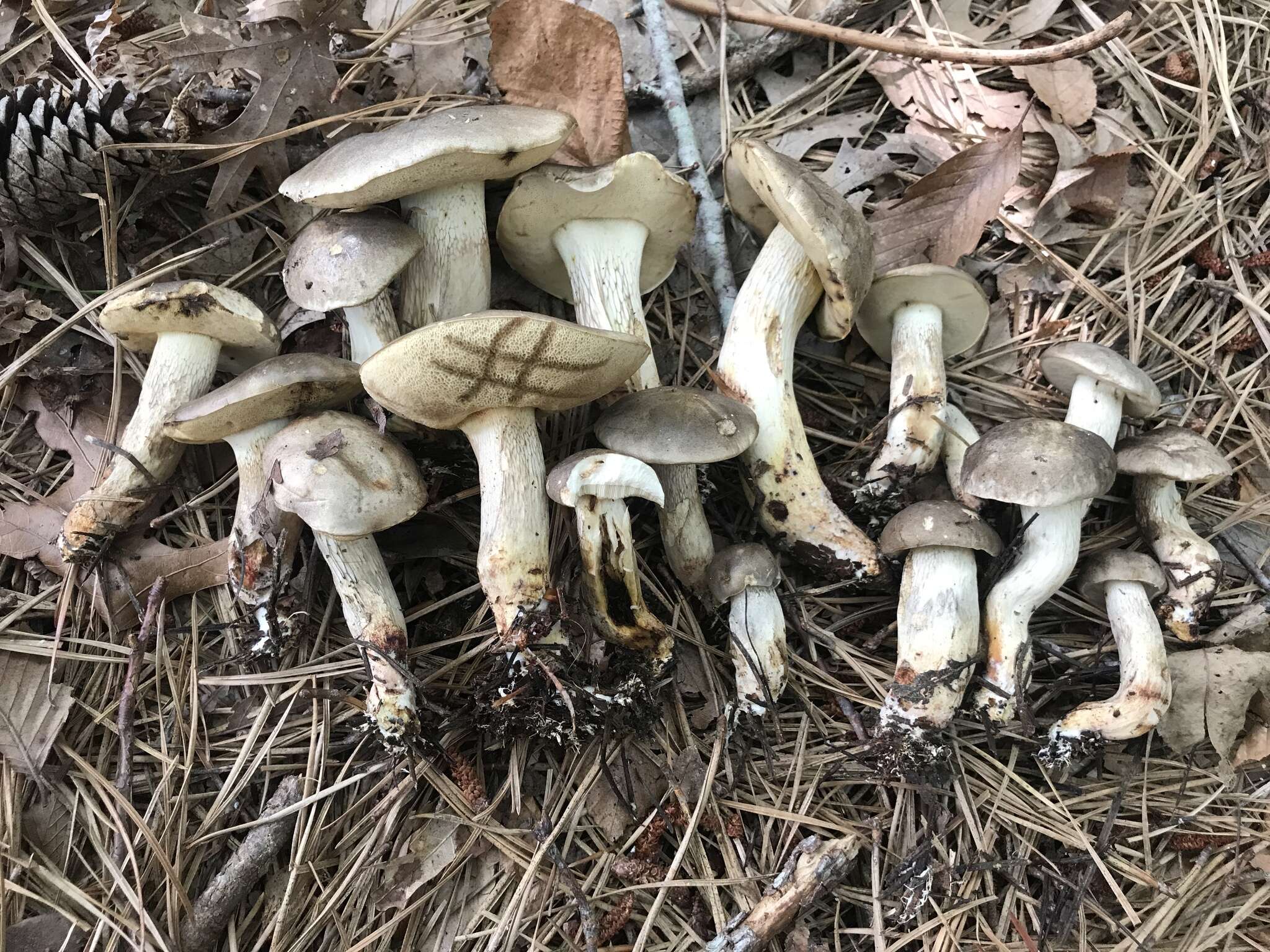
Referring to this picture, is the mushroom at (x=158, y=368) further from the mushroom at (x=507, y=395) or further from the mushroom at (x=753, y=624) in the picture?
the mushroom at (x=753, y=624)

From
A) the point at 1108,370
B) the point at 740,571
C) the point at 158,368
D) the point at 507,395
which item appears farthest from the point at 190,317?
the point at 1108,370

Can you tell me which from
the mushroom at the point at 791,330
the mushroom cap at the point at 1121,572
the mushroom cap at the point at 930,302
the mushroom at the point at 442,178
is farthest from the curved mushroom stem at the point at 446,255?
the mushroom cap at the point at 1121,572

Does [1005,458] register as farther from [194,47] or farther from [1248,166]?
[194,47]

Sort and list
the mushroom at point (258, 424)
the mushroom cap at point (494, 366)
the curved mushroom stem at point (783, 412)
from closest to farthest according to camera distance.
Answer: the mushroom cap at point (494, 366) < the mushroom at point (258, 424) < the curved mushroom stem at point (783, 412)

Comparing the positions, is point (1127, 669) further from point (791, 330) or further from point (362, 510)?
point (362, 510)

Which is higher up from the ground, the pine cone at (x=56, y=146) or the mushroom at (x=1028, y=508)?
the pine cone at (x=56, y=146)
